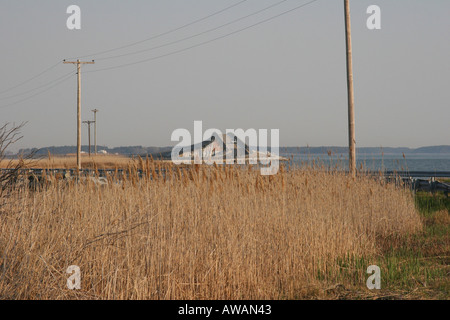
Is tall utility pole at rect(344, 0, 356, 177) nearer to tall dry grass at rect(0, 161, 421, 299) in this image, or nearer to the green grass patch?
the green grass patch

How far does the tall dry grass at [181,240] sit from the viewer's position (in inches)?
221

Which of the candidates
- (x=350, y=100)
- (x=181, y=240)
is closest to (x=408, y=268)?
(x=181, y=240)

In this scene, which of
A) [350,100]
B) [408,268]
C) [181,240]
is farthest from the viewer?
[350,100]

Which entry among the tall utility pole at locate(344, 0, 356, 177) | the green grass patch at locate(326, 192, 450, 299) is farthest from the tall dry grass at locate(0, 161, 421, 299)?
the tall utility pole at locate(344, 0, 356, 177)

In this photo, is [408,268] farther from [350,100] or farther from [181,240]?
[350,100]

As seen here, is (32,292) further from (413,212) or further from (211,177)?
(413,212)

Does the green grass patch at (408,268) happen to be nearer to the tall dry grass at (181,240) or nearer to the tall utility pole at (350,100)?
the tall dry grass at (181,240)

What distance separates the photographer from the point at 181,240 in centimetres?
651

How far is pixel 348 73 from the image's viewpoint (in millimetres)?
14820

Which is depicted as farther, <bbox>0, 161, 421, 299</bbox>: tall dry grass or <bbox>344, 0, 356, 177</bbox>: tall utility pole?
<bbox>344, 0, 356, 177</bbox>: tall utility pole

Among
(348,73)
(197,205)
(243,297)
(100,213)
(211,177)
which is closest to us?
(243,297)

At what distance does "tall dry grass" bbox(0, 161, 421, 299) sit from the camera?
5.62 m
